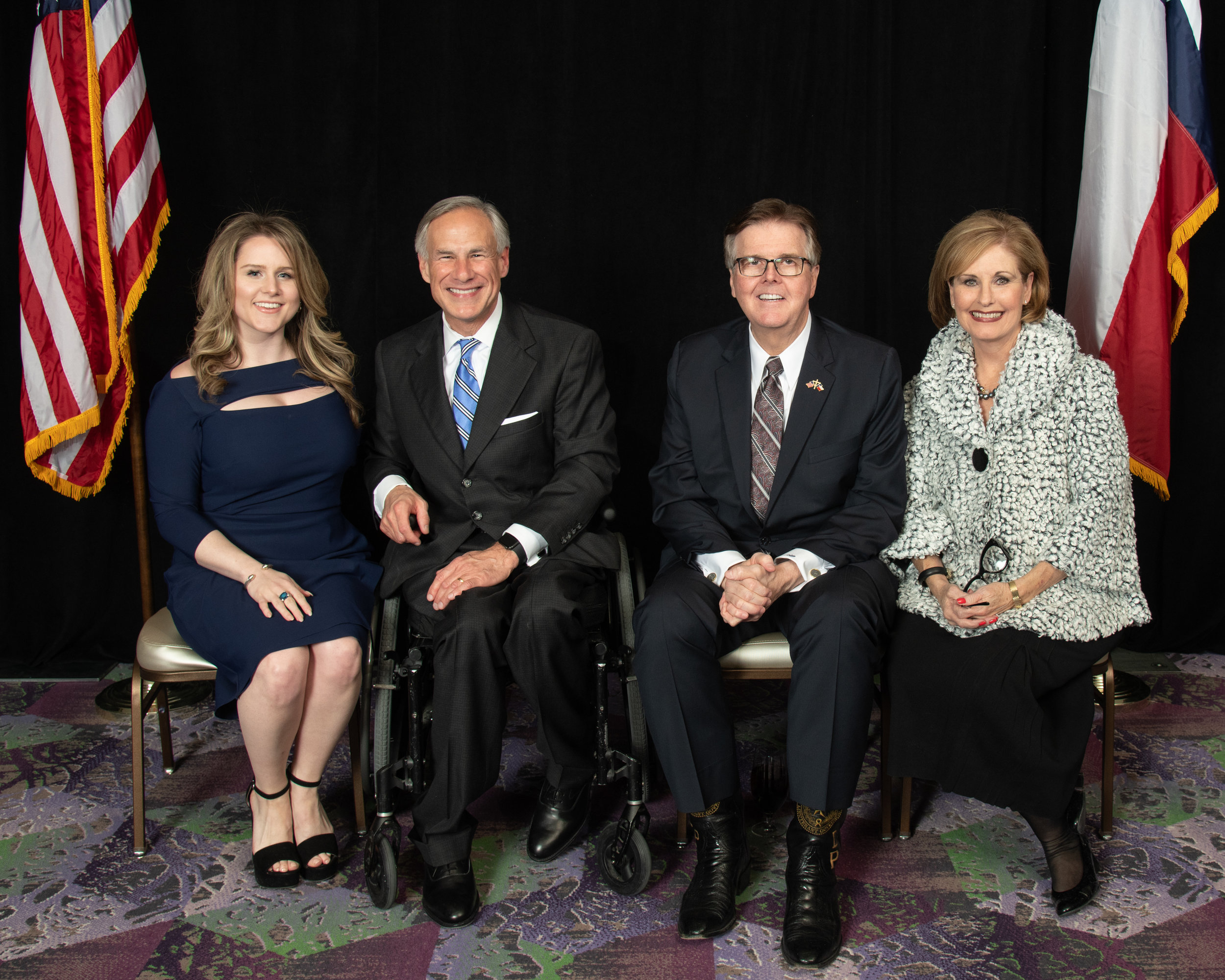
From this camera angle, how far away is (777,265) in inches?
99.7

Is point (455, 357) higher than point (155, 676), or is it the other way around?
point (455, 357)

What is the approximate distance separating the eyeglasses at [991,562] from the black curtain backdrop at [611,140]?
4.25 feet

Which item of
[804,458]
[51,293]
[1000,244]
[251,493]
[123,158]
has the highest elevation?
[123,158]

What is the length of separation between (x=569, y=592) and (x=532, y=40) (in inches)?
77.2

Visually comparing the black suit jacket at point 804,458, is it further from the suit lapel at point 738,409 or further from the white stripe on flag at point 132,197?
the white stripe on flag at point 132,197

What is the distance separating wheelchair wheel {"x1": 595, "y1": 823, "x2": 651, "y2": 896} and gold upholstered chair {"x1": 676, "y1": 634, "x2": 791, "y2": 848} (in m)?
0.19

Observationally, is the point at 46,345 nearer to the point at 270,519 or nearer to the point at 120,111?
the point at 120,111

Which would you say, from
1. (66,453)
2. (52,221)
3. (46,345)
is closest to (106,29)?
(52,221)

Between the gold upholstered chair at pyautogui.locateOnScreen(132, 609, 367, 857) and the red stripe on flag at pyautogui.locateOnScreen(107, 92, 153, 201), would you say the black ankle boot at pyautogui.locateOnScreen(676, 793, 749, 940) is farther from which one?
the red stripe on flag at pyautogui.locateOnScreen(107, 92, 153, 201)

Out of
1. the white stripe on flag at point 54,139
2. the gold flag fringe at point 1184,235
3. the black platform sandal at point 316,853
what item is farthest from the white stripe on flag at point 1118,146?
the white stripe on flag at point 54,139

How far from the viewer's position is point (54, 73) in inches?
117

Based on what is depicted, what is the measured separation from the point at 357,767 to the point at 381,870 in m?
0.39

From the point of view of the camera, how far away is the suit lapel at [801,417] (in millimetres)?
2557

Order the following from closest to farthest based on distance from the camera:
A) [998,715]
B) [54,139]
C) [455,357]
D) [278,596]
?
1. [998,715]
2. [278,596]
3. [455,357]
4. [54,139]
